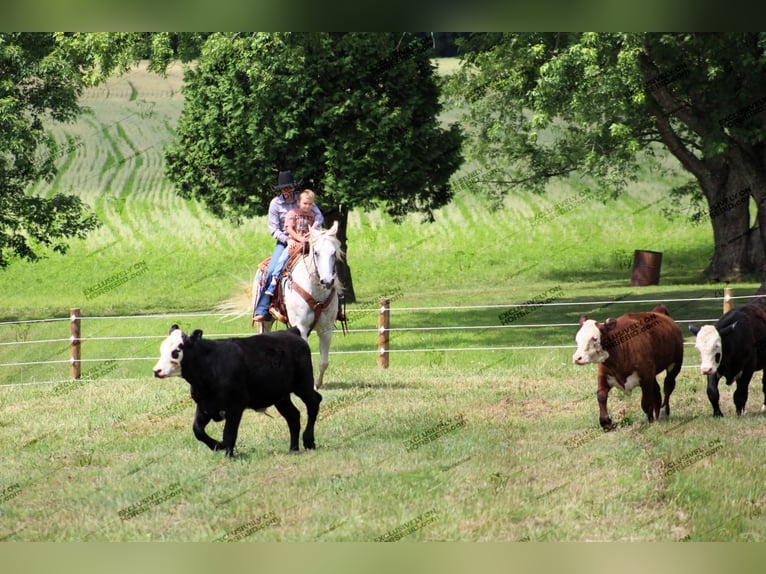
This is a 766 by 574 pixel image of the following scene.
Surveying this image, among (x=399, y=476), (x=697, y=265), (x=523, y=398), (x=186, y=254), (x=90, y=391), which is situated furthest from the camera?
(x=186, y=254)

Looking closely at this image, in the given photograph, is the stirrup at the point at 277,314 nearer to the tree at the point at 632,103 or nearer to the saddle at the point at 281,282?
the saddle at the point at 281,282

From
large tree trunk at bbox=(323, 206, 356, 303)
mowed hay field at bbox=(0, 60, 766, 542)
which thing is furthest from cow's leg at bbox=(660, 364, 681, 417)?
large tree trunk at bbox=(323, 206, 356, 303)

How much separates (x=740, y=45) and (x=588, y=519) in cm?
1712

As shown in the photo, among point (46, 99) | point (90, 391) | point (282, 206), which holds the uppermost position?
point (46, 99)

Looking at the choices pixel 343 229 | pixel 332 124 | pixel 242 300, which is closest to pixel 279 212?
pixel 242 300

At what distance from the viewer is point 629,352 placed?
9.79m

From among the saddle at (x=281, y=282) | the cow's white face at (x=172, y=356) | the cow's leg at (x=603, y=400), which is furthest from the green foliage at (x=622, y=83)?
the cow's white face at (x=172, y=356)

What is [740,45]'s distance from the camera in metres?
22.0

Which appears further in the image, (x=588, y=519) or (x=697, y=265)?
(x=697, y=265)

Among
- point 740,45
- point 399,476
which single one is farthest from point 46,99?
point 399,476

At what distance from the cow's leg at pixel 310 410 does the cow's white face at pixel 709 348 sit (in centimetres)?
342
